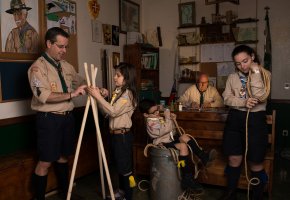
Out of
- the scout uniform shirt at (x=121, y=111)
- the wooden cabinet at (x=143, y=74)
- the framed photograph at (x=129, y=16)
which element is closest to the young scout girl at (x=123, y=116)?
the scout uniform shirt at (x=121, y=111)

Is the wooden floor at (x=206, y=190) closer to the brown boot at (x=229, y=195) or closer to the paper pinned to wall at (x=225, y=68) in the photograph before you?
the brown boot at (x=229, y=195)

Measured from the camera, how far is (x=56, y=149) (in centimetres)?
276

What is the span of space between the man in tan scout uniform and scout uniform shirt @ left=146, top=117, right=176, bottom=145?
729 millimetres

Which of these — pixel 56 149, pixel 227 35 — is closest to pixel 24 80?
pixel 56 149

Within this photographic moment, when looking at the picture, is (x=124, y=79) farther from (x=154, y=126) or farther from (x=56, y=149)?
(x=56, y=149)

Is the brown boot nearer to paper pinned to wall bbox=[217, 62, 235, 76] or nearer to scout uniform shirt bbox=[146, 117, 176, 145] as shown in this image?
scout uniform shirt bbox=[146, 117, 176, 145]

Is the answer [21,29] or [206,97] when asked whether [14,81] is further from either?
[206,97]

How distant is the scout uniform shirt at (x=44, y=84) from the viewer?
2.61 m

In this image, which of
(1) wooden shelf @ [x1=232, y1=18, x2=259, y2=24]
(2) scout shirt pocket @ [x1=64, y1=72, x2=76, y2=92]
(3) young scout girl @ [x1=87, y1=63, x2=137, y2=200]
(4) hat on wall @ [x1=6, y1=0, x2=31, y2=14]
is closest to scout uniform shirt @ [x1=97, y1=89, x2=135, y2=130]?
(3) young scout girl @ [x1=87, y1=63, x2=137, y2=200]

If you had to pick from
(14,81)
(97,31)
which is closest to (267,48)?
(97,31)

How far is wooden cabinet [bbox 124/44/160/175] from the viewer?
12.6ft

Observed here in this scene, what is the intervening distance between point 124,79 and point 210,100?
1.86 metres

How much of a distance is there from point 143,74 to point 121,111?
265 centimetres

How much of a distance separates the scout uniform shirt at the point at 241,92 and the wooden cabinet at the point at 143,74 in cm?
130
